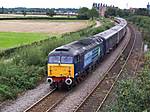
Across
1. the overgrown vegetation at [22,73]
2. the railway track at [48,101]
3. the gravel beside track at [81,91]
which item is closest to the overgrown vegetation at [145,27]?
the gravel beside track at [81,91]

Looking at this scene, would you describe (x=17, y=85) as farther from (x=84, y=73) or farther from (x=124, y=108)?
(x=124, y=108)

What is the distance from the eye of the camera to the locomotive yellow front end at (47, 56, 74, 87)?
Answer: 21703mm

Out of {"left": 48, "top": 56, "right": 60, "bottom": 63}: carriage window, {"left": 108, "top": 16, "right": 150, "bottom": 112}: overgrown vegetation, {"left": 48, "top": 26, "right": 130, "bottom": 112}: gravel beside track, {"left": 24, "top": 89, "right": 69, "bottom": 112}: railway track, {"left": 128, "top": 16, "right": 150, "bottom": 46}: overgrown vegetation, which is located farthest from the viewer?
{"left": 128, "top": 16, "right": 150, "bottom": 46}: overgrown vegetation

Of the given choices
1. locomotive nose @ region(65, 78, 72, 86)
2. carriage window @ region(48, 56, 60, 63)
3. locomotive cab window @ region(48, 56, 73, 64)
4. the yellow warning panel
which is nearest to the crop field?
carriage window @ region(48, 56, 60, 63)

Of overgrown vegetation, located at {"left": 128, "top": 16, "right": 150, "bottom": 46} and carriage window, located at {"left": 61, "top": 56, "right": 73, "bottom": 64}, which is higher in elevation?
carriage window, located at {"left": 61, "top": 56, "right": 73, "bottom": 64}

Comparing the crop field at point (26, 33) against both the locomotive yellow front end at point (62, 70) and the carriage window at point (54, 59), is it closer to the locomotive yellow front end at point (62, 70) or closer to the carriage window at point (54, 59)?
the carriage window at point (54, 59)

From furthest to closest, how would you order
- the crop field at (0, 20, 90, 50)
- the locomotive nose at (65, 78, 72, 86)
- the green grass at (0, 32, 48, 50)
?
the crop field at (0, 20, 90, 50) < the green grass at (0, 32, 48, 50) < the locomotive nose at (65, 78, 72, 86)

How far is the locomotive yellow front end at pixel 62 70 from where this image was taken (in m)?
21.7

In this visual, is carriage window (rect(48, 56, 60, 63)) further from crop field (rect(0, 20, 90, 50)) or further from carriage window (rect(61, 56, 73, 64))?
crop field (rect(0, 20, 90, 50))

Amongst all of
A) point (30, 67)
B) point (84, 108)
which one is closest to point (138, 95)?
point (84, 108)

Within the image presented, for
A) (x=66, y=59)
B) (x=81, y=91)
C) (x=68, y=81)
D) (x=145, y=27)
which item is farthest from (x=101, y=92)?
(x=145, y=27)

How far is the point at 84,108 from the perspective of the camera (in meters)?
18.6

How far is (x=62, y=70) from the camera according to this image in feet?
71.4

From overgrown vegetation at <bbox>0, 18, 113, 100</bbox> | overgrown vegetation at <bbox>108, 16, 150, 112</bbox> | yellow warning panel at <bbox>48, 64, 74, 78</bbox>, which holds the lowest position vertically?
overgrown vegetation at <bbox>0, 18, 113, 100</bbox>
